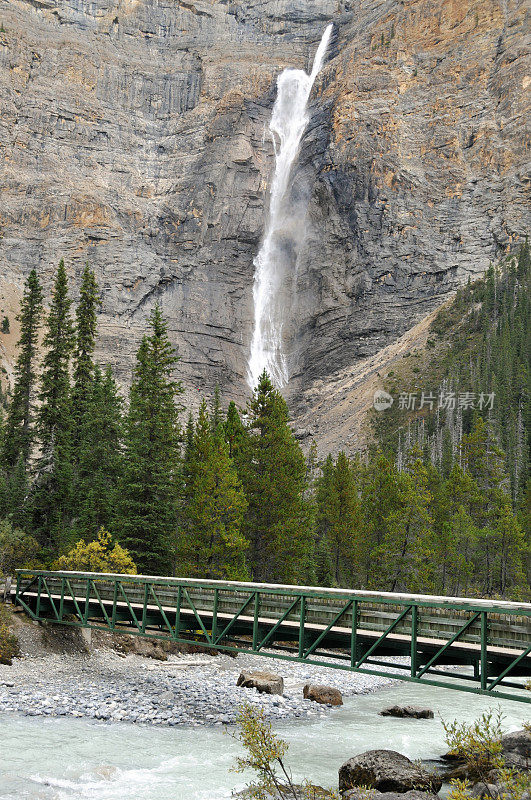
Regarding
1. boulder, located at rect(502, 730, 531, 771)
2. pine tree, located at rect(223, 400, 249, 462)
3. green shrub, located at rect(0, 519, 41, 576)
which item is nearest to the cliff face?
pine tree, located at rect(223, 400, 249, 462)

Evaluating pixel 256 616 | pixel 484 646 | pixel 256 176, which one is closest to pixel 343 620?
pixel 256 616

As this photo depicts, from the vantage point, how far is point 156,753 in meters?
17.6

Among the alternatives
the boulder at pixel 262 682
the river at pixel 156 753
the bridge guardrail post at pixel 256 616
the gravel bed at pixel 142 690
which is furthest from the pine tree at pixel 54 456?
the bridge guardrail post at pixel 256 616

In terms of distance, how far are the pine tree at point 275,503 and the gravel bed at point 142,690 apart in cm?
702

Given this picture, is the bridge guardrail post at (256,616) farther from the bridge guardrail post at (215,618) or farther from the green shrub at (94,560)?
the green shrub at (94,560)

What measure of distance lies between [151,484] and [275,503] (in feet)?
21.8

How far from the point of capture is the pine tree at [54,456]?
129 ft

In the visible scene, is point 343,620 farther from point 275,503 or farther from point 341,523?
point 341,523

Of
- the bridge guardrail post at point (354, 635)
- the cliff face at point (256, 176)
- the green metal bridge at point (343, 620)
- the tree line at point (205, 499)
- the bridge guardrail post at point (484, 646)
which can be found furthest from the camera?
the cliff face at point (256, 176)

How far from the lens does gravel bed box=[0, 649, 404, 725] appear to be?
68.7 feet

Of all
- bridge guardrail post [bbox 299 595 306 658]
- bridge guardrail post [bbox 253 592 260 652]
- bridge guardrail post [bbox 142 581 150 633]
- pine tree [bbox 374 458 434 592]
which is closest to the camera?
bridge guardrail post [bbox 299 595 306 658]

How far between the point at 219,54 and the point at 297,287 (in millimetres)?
62097

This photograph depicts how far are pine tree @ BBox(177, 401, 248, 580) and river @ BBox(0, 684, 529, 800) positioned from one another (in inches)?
453

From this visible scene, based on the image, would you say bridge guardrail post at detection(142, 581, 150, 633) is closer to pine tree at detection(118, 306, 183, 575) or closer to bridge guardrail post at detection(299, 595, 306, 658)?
bridge guardrail post at detection(299, 595, 306, 658)
